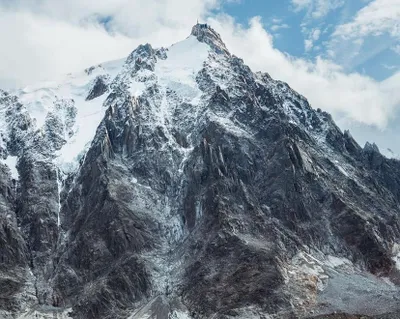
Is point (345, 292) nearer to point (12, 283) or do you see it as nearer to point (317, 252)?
point (317, 252)

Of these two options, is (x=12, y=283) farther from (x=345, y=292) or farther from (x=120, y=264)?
(x=345, y=292)

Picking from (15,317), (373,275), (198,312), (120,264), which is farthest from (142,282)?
(373,275)

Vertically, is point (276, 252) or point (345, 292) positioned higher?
point (276, 252)

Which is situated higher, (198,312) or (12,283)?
(12,283)

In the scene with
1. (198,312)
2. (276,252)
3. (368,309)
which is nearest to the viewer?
(368,309)

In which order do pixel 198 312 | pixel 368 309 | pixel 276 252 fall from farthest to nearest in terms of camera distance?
1. pixel 276 252
2. pixel 198 312
3. pixel 368 309

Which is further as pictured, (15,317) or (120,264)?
(120,264)

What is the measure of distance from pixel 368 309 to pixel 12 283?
114 m

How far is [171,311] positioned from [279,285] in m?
33.8

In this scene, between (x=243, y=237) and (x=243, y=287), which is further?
(x=243, y=237)

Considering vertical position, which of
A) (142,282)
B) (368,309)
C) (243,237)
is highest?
(243,237)

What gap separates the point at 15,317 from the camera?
174875mm

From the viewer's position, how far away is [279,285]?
174m

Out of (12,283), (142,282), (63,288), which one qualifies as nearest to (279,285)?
(142,282)
